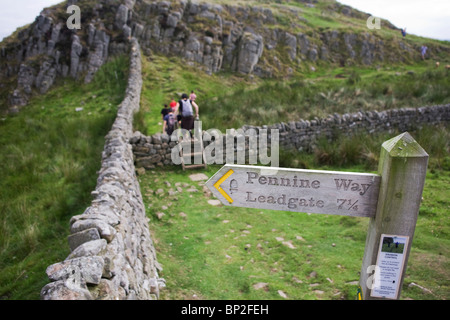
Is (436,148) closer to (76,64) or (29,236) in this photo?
(29,236)

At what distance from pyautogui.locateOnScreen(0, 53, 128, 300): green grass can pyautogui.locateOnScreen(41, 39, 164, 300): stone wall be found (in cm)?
108

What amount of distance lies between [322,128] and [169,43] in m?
14.6

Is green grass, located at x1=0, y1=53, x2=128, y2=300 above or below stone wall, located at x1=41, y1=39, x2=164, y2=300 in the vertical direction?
below

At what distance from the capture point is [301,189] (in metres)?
2.09

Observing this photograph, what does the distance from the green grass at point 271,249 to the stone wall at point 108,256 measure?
0.49 meters

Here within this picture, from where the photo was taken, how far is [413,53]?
87.2 ft

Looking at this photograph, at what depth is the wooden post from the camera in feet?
6.05

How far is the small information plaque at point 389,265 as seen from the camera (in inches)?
79.4

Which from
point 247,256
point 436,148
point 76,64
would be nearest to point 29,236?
point 247,256
